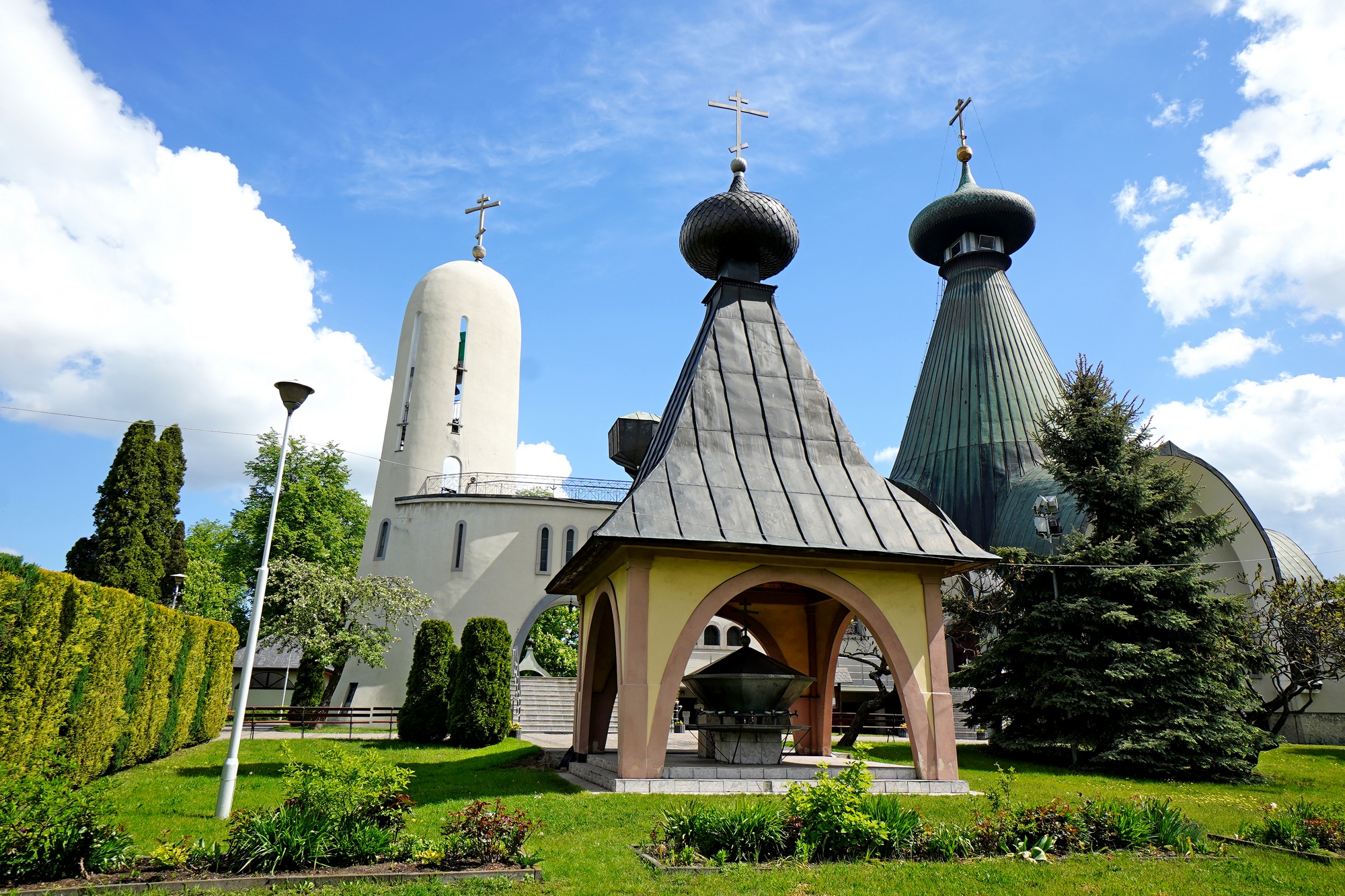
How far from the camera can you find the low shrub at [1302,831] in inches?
278

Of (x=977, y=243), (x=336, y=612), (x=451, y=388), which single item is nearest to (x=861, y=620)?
(x=336, y=612)

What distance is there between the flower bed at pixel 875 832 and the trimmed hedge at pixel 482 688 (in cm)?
1095

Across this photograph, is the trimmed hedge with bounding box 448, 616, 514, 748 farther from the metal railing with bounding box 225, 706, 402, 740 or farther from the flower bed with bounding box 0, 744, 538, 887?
the flower bed with bounding box 0, 744, 538, 887

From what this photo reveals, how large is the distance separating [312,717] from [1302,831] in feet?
66.1

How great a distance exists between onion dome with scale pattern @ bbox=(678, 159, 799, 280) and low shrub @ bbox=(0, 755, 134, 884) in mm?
11399

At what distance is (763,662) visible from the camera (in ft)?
37.0

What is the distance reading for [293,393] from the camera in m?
8.95

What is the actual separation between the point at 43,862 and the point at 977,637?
15733 millimetres

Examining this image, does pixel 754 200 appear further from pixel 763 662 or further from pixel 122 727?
pixel 122 727

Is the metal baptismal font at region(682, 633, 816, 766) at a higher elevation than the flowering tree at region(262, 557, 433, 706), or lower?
lower

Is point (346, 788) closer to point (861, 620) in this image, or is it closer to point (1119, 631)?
point (861, 620)

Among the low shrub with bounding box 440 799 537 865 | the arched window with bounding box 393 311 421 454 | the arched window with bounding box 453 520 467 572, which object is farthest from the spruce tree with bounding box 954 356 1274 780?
the arched window with bounding box 393 311 421 454

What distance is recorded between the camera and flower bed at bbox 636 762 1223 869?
20.8 ft

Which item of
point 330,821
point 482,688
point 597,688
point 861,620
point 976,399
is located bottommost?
point 330,821
